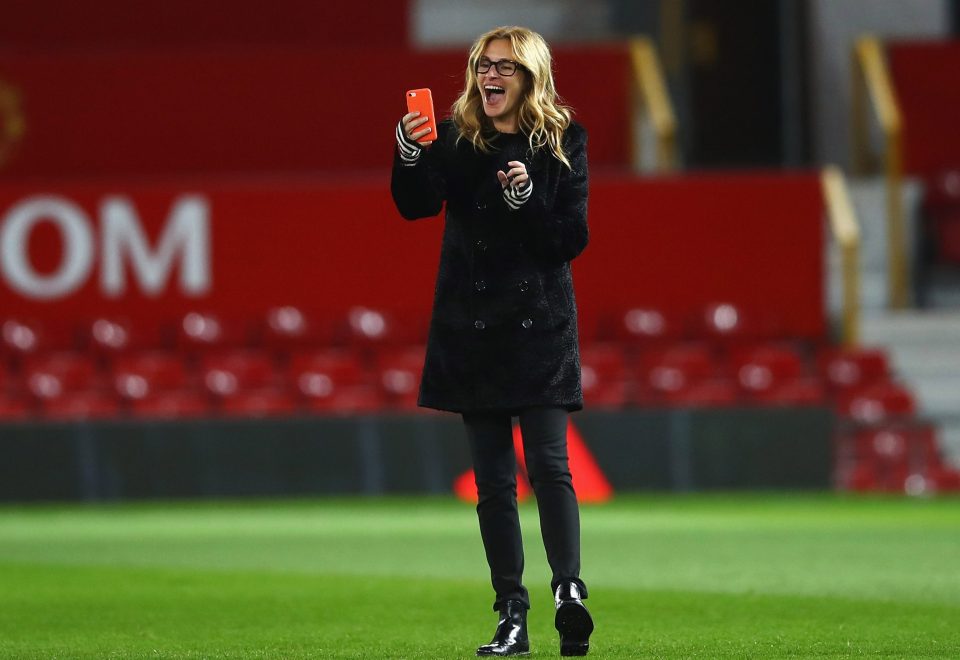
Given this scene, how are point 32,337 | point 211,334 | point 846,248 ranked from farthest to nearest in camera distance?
point 211,334, point 846,248, point 32,337

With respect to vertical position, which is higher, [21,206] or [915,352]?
[21,206]

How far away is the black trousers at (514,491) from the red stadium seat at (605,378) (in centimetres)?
1077

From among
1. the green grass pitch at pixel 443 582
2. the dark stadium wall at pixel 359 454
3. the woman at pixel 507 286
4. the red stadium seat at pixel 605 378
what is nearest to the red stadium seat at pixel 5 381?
the dark stadium wall at pixel 359 454

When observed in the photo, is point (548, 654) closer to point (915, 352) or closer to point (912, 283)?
point (915, 352)

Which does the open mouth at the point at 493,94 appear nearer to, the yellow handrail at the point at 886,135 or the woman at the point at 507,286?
the woman at the point at 507,286

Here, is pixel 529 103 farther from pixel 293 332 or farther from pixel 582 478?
pixel 293 332

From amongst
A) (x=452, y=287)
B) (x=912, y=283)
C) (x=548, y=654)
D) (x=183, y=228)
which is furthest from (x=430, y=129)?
(x=912, y=283)

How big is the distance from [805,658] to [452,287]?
55.8 inches

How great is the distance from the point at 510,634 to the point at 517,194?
1225 mm

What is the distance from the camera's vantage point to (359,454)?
1556 centimetres

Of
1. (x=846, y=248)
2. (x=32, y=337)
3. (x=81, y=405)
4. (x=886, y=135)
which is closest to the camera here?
(x=81, y=405)

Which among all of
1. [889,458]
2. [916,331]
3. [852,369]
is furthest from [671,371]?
[916,331]

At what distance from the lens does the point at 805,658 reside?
17.2ft

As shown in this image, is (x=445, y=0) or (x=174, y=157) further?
(x=445, y=0)
